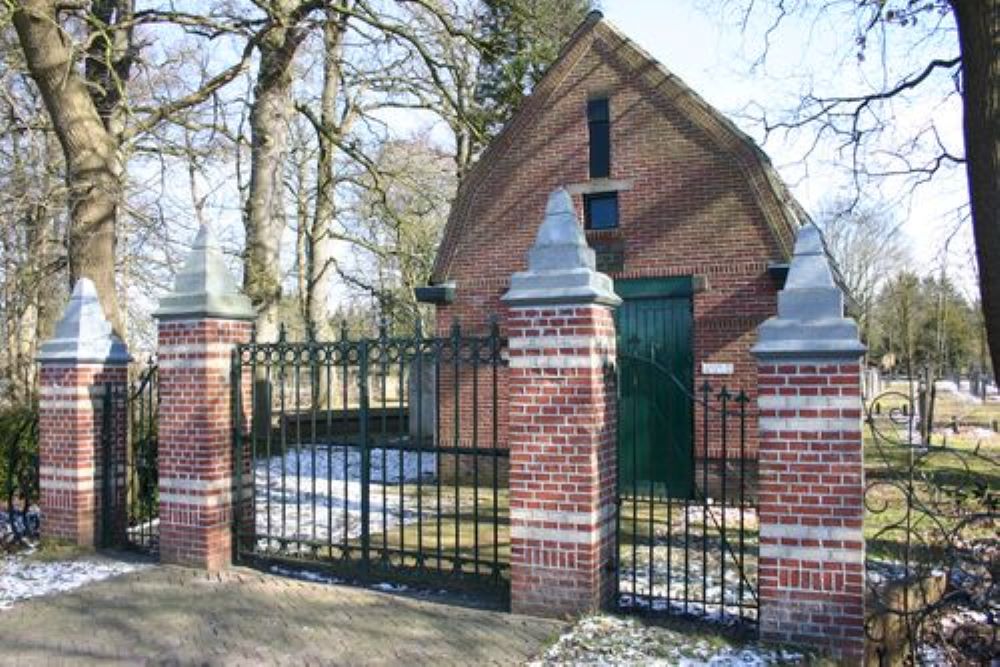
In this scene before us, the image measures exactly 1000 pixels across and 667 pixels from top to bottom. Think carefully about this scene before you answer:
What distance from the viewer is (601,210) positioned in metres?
13.7

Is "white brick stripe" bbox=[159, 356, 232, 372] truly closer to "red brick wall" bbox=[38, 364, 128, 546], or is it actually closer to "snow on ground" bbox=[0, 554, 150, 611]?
"red brick wall" bbox=[38, 364, 128, 546]

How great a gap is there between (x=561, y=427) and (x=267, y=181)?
10.2 meters

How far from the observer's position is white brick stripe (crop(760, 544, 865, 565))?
5.09m

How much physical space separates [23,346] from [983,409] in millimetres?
31589

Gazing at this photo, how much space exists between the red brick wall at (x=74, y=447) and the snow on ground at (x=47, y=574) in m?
0.45

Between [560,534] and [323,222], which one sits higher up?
[323,222]

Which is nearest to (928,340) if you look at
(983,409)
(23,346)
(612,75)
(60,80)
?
(983,409)

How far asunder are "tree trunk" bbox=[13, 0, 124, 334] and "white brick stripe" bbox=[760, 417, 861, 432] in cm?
775

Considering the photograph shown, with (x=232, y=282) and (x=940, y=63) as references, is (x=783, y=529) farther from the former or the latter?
(x=940, y=63)

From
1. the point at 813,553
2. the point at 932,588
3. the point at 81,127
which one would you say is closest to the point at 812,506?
the point at 813,553

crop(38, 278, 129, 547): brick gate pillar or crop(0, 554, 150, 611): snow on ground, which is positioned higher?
crop(38, 278, 129, 547): brick gate pillar

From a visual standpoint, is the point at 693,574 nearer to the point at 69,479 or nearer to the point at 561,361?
the point at 561,361

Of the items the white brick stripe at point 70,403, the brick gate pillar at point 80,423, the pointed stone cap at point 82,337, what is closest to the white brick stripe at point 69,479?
the brick gate pillar at point 80,423

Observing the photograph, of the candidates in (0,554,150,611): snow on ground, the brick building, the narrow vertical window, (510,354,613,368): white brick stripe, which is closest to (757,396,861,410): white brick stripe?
(510,354,613,368): white brick stripe
